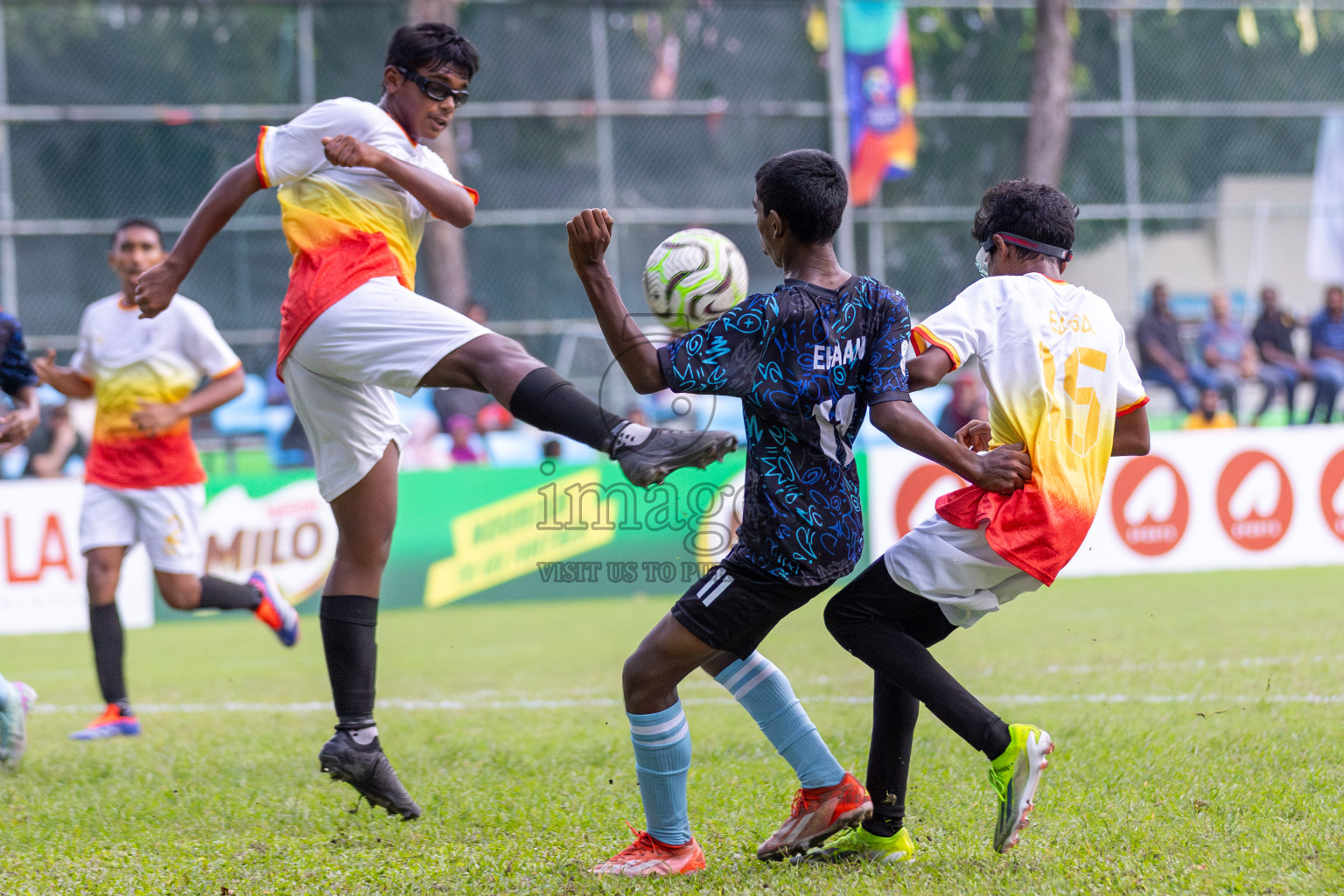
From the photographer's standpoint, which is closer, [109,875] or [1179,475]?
[109,875]

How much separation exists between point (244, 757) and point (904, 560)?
301 centimetres

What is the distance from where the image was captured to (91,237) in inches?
602

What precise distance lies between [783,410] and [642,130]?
1380 cm

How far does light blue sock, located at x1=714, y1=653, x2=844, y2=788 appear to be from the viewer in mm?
3484

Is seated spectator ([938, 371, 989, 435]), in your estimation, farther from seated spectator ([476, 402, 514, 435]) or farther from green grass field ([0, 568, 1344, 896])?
green grass field ([0, 568, 1344, 896])

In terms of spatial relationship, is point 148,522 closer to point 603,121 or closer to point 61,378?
point 61,378

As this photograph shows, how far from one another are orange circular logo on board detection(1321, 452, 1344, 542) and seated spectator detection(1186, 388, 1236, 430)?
2777mm

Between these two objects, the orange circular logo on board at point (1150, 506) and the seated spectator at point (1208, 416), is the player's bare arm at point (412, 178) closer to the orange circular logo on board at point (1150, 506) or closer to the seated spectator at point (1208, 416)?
the orange circular logo on board at point (1150, 506)

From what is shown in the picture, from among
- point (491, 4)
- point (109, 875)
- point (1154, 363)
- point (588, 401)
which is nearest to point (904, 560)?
point (588, 401)

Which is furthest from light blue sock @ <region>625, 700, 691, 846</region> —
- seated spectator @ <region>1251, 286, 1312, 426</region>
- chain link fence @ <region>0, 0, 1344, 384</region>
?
seated spectator @ <region>1251, 286, 1312, 426</region>

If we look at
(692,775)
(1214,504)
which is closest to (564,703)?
(692,775)

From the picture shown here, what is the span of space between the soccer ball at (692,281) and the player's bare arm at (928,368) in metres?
0.57

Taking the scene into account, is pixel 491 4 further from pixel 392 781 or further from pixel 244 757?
pixel 392 781

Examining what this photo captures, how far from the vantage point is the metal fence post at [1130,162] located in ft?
53.6
